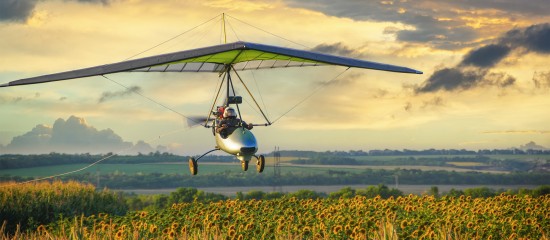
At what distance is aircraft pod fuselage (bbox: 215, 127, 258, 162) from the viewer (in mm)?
18219

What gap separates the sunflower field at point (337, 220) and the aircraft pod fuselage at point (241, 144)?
1.68 m

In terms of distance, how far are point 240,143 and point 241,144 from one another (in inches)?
1.9

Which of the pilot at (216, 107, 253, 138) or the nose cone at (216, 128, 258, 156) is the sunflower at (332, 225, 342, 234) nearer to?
the nose cone at (216, 128, 258, 156)

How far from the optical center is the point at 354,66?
69.8ft

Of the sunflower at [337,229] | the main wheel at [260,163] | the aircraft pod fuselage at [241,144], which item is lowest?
the sunflower at [337,229]

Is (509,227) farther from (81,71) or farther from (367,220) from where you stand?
(81,71)

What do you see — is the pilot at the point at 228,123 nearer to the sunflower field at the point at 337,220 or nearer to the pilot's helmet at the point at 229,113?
the pilot's helmet at the point at 229,113

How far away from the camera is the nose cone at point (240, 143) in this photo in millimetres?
18203

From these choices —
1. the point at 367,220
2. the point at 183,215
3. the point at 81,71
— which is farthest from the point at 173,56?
the point at 367,220

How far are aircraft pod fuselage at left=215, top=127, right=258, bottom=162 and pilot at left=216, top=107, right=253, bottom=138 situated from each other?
106 millimetres

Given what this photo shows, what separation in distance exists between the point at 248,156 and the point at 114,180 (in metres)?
56.8

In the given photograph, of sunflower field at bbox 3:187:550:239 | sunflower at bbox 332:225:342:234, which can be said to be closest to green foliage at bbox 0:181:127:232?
sunflower field at bbox 3:187:550:239

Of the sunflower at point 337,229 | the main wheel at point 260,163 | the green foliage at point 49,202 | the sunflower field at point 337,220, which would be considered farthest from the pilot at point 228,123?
the green foliage at point 49,202

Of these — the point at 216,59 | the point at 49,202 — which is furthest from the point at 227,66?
the point at 49,202
